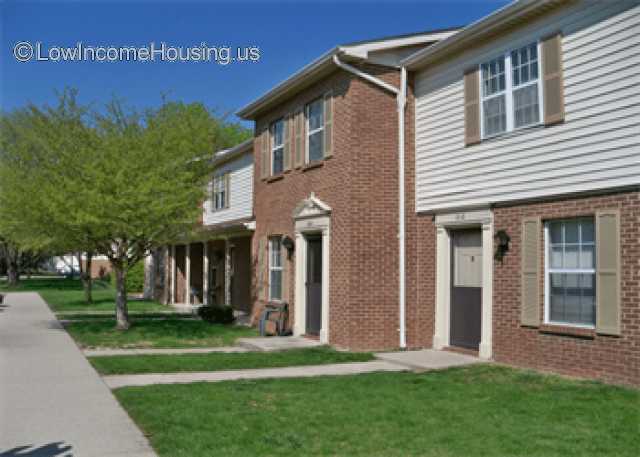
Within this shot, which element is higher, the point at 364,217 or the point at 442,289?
the point at 364,217

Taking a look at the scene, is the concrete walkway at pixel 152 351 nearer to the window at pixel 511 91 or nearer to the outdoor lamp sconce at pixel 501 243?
the outdoor lamp sconce at pixel 501 243

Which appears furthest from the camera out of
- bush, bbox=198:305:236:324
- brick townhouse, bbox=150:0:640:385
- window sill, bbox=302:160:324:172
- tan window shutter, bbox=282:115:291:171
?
bush, bbox=198:305:236:324

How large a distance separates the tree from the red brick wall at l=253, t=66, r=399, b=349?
12.9ft

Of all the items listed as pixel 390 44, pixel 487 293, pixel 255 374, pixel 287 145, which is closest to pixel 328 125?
pixel 390 44

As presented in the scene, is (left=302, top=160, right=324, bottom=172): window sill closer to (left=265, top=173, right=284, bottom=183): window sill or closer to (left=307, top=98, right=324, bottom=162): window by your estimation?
(left=307, top=98, right=324, bottom=162): window

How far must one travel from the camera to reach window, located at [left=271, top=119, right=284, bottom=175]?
1645cm

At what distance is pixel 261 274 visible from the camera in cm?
1725

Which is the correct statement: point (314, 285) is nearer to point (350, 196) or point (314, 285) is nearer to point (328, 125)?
point (350, 196)

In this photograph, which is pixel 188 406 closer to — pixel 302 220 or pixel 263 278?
pixel 302 220

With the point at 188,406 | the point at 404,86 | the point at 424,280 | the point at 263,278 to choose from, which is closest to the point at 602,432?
the point at 188,406

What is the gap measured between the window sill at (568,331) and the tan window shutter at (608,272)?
199 millimetres

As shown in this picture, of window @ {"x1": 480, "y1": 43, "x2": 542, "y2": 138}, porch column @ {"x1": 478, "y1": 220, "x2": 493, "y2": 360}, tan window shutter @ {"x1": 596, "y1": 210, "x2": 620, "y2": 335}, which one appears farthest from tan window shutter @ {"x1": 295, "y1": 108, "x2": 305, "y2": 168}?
tan window shutter @ {"x1": 596, "y1": 210, "x2": 620, "y2": 335}

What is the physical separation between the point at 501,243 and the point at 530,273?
2.54 feet

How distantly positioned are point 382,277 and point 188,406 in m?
6.05
